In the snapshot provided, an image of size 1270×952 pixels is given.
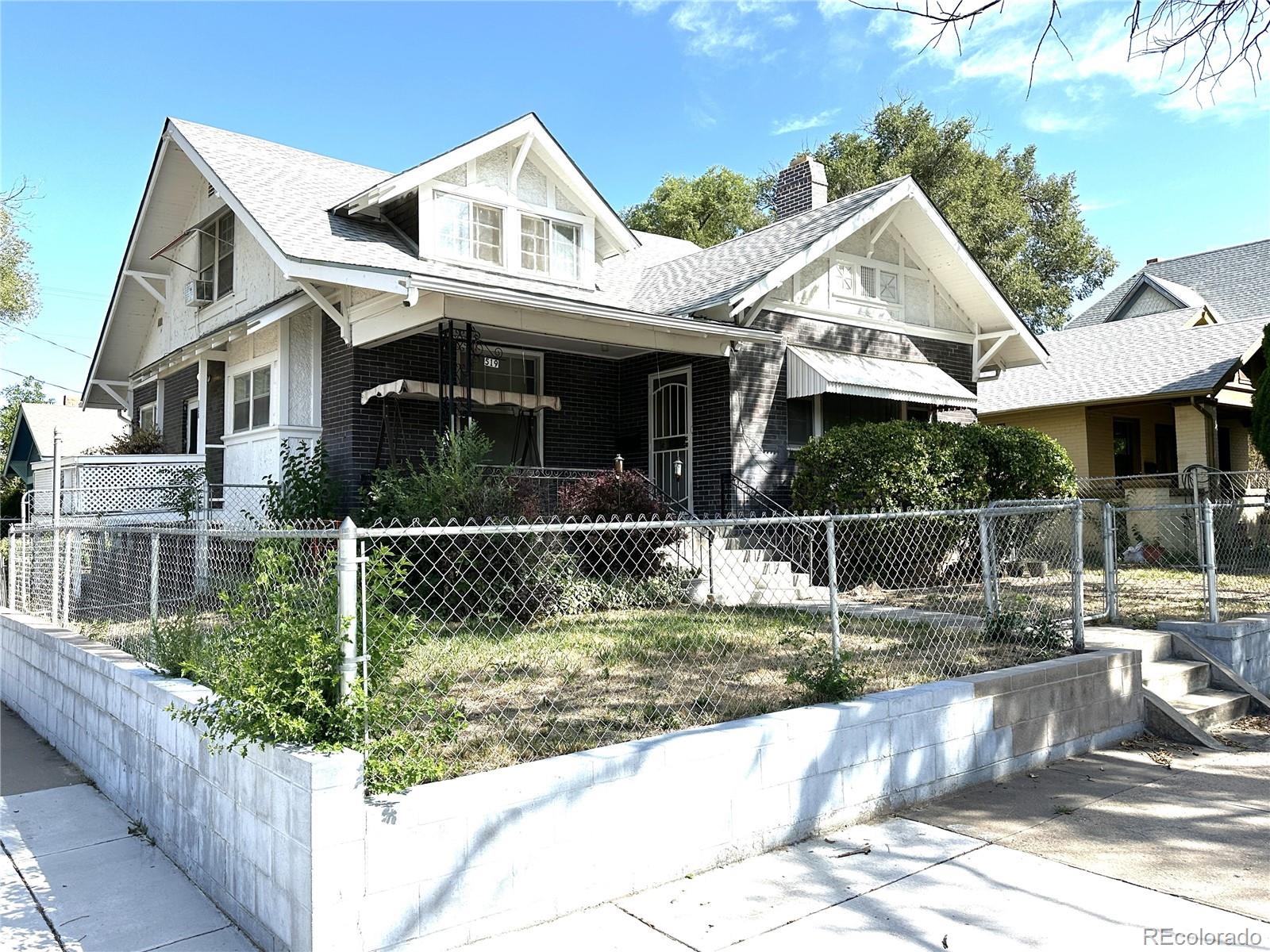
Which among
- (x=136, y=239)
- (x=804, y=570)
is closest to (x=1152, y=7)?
(x=804, y=570)

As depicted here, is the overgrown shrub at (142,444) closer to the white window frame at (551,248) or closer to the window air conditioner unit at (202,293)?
the window air conditioner unit at (202,293)

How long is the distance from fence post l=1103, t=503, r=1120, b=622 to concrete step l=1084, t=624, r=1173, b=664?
352 millimetres

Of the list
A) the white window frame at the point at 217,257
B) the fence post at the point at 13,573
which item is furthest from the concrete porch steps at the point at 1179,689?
the white window frame at the point at 217,257

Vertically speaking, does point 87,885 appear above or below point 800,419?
below

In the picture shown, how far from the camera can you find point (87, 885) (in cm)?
430

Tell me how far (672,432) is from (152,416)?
11927mm

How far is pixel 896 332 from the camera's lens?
1549cm

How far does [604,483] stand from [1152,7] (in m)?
6.52

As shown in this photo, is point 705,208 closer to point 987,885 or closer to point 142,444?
point 142,444

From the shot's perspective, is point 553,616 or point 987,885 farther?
point 553,616

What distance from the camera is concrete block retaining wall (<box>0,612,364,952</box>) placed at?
129 inches

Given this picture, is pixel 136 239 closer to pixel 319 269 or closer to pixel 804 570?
pixel 319 269

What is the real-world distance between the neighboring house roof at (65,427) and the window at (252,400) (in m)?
17.0
